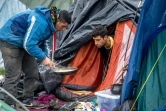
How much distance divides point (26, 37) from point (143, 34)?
5.10 ft

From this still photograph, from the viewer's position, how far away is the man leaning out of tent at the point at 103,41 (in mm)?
5242

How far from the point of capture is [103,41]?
17.5 feet

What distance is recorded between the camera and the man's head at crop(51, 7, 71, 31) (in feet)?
15.2

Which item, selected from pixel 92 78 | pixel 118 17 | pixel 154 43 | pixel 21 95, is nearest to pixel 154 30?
pixel 154 43

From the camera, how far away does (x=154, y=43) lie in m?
4.42

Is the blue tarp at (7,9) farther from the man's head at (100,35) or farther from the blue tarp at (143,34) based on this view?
the blue tarp at (143,34)

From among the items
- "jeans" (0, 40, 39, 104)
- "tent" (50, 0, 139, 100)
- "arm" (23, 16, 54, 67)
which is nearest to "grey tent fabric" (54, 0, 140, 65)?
"tent" (50, 0, 139, 100)

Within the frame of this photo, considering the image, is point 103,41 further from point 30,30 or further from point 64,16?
point 30,30

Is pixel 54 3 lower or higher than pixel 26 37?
higher

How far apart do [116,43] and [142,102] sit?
141cm

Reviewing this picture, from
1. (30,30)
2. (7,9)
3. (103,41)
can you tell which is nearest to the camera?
(30,30)

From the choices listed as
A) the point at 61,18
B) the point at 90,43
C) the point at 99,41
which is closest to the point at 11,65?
the point at 61,18

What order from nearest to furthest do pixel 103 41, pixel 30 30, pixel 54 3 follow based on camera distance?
1. pixel 30 30
2. pixel 103 41
3. pixel 54 3

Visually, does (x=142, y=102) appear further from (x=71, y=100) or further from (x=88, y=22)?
(x=88, y=22)
